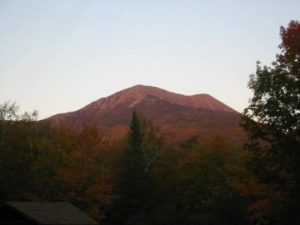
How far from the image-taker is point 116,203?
2297 inches

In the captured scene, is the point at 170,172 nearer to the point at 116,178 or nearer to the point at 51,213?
the point at 116,178

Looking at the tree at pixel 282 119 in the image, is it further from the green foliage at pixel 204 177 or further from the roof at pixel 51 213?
the green foliage at pixel 204 177

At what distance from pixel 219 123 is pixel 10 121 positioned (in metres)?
134

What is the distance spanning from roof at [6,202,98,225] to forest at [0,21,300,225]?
11.6m

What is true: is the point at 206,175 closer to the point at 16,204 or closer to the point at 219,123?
the point at 16,204

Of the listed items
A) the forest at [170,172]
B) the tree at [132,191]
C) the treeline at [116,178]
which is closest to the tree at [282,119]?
the forest at [170,172]

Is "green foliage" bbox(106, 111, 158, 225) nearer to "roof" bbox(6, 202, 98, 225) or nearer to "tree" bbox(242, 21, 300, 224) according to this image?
"roof" bbox(6, 202, 98, 225)

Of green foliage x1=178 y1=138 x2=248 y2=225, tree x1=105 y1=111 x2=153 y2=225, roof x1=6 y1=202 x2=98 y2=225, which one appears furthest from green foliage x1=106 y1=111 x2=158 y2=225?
roof x1=6 y1=202 x2=98 y2=225

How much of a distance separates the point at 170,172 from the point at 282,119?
3738 cm

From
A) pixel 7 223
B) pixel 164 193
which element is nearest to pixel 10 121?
pixel 164 193

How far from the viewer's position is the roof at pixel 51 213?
28891 mm

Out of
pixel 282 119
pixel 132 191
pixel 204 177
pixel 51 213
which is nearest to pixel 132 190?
pixel 132 191

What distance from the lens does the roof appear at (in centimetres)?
2889

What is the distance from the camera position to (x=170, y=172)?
63000 millimetres
